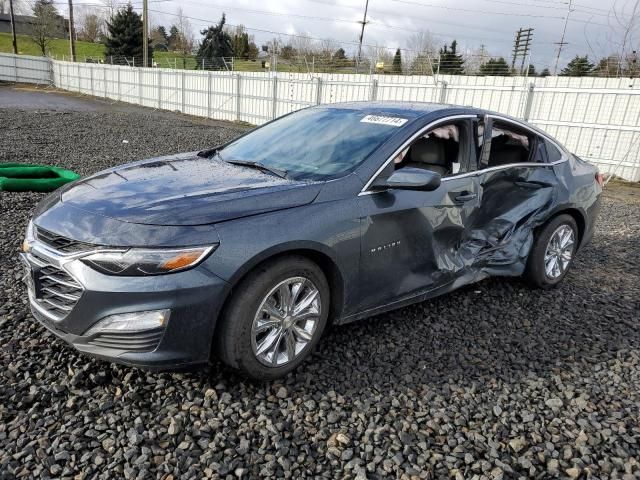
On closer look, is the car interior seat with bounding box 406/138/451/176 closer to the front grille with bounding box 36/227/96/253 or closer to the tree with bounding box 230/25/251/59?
the front grille with bounding box 36/227/96/253

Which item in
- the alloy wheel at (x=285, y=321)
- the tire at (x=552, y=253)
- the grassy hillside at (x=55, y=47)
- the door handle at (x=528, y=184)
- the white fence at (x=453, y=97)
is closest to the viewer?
the alloy wheel at (x=285, y=321)

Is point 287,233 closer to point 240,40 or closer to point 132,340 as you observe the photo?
point 132,340

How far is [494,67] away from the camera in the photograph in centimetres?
2323

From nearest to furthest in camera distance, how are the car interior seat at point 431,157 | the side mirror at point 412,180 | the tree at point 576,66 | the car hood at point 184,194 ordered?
the car hood at point 184,194
the side mirror at point 412,180
the car interior seat at point 431,157
the tree at point 576,66

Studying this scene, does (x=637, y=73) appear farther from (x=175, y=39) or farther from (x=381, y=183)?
(x=175, y=39)

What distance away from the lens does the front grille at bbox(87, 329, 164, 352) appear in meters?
2.47

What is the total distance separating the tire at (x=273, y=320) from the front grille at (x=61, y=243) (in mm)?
771

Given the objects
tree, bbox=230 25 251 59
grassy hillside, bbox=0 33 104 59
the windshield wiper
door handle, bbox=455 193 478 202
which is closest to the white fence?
door handle, bbox=455 193 478 202

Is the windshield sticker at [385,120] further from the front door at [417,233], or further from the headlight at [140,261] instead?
the headlight at [140,261]

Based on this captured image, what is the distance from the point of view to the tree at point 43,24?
57938mm

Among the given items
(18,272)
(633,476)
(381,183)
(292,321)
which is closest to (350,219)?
(381,183)

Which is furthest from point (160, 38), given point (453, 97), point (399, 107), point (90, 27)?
point (399, 107)

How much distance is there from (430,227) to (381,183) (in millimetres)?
557

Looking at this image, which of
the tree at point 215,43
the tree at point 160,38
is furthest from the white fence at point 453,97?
the tree at point 160,38
